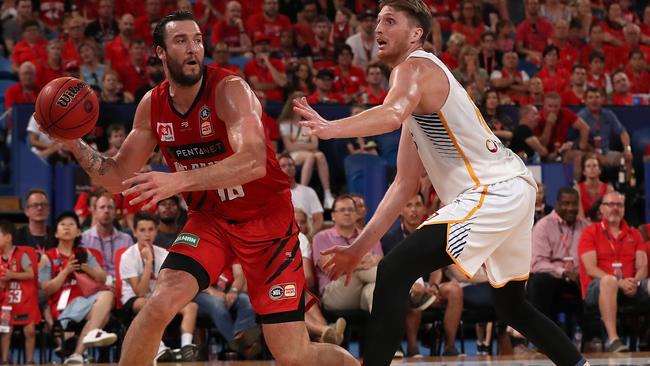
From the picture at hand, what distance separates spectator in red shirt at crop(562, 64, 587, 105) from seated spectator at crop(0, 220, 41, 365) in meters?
7.11

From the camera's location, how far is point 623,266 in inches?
384

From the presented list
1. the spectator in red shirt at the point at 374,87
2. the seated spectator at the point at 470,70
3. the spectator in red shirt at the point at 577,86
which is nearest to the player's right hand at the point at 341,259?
the spectator in red shirt at the point at 374,87

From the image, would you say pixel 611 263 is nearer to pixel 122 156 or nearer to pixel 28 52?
pixel 122 156

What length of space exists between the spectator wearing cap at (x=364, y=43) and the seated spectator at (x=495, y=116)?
93.1 inches

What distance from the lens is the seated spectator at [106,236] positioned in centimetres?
966

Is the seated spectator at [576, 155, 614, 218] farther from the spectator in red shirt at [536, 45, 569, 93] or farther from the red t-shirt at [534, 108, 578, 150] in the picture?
the spectator in red shirt at [536, 45, 569, 93]

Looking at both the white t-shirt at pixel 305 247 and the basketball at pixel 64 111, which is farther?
the white t-shirt at pixel 305 247

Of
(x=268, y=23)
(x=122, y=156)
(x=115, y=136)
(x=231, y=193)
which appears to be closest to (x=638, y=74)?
(x=268, y=23)

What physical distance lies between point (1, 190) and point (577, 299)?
573 centimetres

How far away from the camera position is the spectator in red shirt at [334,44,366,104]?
12984mm

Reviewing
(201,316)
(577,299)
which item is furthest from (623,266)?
(201,316)

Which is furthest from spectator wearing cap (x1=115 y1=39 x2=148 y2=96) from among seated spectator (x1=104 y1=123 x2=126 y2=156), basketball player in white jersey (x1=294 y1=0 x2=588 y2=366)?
basketball player in white jersey (x1=294 y1=0 x2=588 y2=366)

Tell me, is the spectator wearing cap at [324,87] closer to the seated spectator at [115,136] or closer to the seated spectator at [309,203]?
the seated spectator at [309,203]

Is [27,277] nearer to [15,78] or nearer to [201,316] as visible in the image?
[201,316]
